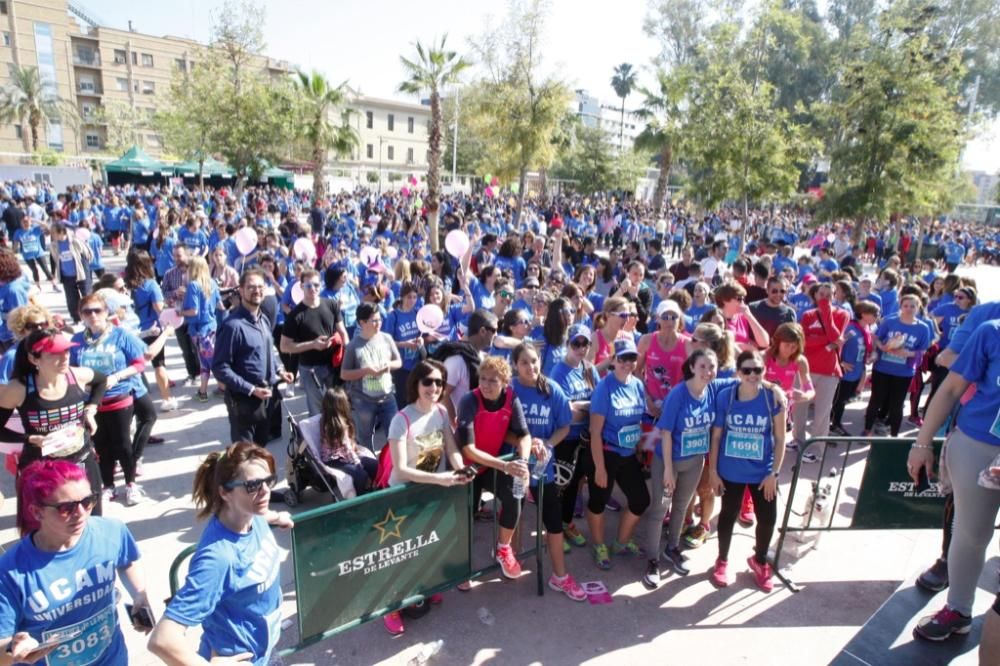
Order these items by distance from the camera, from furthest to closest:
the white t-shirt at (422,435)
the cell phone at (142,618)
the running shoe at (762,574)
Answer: the running shoe at (762,574) → the white t-shirt at (422,435) → the cell phone at (142,618)

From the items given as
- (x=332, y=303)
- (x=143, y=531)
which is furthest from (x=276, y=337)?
(x=143, y=531)

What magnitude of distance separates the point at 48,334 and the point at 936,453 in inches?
232

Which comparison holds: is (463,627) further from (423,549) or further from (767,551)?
(767,551)

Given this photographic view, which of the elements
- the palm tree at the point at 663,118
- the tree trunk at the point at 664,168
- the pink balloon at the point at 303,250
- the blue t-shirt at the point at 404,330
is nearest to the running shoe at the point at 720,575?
the blue t-shirt at the point at 404,330

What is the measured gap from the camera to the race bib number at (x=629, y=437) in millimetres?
4207

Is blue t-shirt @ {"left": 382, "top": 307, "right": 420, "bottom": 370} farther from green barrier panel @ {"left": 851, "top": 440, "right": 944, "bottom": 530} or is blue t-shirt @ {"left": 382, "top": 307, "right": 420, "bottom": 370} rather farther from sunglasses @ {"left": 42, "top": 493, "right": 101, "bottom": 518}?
green barrier panel @ {"left": 851, "top": 440, "right": 944, "bottom": 530}

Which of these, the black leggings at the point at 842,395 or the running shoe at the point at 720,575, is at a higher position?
the black leggings at the point at 842,395

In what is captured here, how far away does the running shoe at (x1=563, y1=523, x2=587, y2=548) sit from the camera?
4.81m

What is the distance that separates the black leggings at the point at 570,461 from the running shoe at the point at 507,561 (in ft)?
2.24

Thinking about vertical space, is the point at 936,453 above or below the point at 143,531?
above

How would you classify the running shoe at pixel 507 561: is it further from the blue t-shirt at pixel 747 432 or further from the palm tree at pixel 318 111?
the palm tree at pixel 318 111

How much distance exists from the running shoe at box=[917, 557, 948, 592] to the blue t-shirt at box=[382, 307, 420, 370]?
14.3ft

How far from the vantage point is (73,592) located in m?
Answer: 2.34

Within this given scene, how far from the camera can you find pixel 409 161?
6391cm
